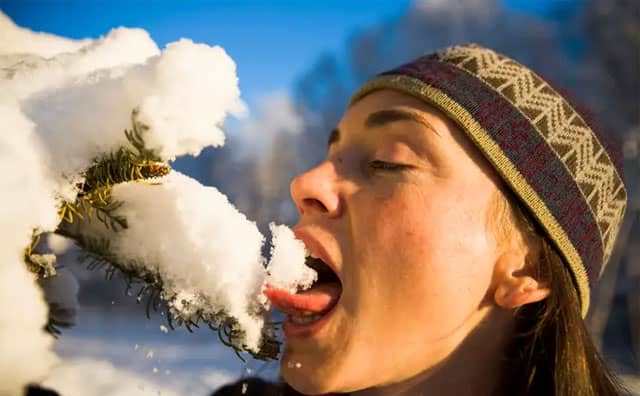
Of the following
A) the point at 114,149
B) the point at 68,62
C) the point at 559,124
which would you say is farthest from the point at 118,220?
the point at 559,124

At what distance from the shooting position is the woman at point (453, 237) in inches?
38.9

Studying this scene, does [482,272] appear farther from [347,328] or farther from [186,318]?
[186,318]

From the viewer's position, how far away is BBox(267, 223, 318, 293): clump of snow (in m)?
0.92

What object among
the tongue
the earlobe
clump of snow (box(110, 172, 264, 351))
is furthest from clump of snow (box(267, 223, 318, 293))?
the earlobe

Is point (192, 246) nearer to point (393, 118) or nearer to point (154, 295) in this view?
point (154, 295)

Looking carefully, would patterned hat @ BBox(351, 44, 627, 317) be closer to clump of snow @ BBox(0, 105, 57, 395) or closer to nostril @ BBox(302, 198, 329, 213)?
nostril @ BBox(302, 198, 329, 213)

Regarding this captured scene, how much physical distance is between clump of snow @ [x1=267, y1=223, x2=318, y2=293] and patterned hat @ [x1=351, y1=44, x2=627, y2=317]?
39 cm

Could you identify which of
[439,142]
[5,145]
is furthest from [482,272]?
[5,145]

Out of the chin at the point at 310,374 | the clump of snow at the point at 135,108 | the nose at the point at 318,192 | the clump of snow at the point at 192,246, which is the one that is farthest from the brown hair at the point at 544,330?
the clump of snow at the point at 135,108

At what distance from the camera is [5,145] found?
0.51 meters

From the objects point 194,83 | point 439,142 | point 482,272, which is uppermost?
point 439,142

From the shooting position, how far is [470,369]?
1.13 metres

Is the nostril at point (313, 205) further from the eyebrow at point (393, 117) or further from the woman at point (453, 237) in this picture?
the eyebrow at point (393, 117)

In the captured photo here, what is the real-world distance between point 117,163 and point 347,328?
563 mm
